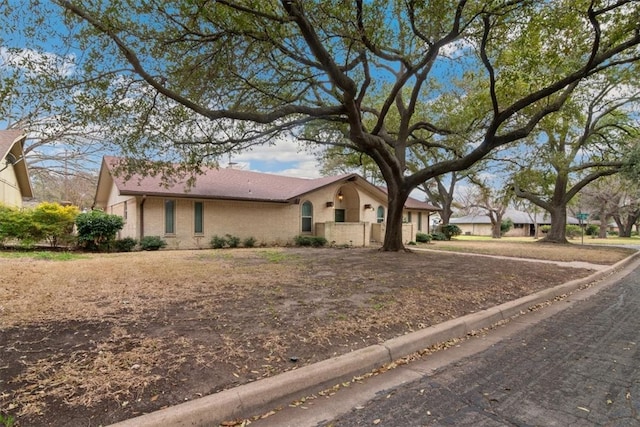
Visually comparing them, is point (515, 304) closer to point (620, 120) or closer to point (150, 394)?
point (150, 394)

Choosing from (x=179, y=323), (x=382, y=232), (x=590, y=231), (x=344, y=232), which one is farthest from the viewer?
(x=590, y=231)

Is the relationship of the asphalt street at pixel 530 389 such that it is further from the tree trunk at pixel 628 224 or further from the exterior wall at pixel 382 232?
the tree trunk at pixel 628 224

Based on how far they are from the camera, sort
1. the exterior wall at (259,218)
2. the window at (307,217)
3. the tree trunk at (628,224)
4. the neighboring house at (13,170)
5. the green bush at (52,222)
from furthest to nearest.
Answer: the tree trunk at (628,224)
the window at (307,217)
the neighboring house at (13,170)
the exterior wall at (259,218)
the green bush at (52,222)

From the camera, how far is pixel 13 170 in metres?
20.8

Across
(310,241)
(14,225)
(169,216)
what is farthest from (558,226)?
(14,225)

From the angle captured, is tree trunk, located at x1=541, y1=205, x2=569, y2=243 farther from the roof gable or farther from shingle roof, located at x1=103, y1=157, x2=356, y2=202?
the roof gable

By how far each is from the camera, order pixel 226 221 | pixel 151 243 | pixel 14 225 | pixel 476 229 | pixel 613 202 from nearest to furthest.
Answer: pixel 14 225 < pixel 151 243 < pixel 226 221 < pixel 613 202 < pixel 476 229

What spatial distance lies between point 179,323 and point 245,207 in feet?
46.5

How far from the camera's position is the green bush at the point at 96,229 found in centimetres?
1392

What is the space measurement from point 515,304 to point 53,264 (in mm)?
11080

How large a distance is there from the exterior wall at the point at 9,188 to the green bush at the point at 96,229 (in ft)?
23.2

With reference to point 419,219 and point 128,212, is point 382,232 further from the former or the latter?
point 128,212

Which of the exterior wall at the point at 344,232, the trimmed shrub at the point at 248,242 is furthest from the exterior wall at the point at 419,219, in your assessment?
the trimmed shrub at the point at 248,242

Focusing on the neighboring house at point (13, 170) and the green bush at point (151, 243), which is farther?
the neighboring house at point (13, 170)
